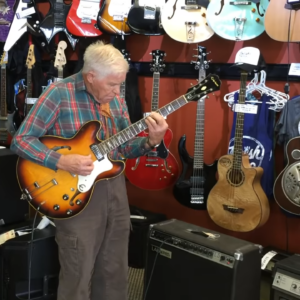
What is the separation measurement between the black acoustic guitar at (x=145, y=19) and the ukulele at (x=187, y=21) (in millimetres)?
127

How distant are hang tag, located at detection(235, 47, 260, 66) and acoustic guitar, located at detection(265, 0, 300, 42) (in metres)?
0.13

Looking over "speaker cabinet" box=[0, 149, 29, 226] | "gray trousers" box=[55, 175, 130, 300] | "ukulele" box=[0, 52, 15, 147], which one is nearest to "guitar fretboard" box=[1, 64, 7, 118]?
"ukulele" box=[0, 52, 15, 147]

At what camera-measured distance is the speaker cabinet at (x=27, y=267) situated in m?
2.13

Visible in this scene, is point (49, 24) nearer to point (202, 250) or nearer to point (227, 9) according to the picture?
point (227, 9)

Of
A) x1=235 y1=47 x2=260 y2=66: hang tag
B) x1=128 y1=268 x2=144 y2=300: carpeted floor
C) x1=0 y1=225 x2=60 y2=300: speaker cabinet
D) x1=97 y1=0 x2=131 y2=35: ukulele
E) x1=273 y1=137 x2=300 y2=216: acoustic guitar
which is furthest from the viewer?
x1=97 y1=0 x2=131 y2=35: ukulele

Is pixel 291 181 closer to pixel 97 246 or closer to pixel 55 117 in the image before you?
pixel 97 246

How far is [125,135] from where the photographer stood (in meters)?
1.92

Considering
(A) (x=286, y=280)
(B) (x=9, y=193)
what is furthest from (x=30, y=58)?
(A) (x=286, y=280)

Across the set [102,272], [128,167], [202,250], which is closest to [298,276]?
[202,250]

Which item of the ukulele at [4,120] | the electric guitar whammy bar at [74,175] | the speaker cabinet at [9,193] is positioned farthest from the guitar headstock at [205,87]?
the ukulele at [4,120]

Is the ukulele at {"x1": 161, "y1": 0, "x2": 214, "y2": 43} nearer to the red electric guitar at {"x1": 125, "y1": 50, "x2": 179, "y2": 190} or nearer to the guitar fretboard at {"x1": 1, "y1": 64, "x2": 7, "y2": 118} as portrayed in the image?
the red electric guitar at {"x1": 125, "y1": 50, "x2": 179, "y2": 190}

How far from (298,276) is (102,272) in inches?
35.4

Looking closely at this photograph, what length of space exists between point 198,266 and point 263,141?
0.89 metres

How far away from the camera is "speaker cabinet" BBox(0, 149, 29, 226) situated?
2.44 metres
